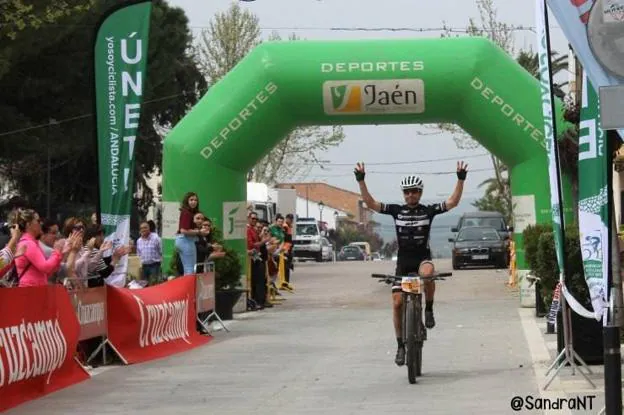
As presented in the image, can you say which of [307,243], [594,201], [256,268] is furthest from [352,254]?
[594,201]

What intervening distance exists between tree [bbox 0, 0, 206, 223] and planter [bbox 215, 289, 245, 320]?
16.4 metres

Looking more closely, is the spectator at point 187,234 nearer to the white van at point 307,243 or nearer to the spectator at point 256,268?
the spectator at point 256,268

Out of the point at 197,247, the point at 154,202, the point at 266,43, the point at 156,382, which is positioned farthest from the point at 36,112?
the point at 156,382

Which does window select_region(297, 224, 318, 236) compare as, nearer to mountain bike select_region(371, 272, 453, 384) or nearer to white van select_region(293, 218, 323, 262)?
white van select_region(293, 218, 323, 262)

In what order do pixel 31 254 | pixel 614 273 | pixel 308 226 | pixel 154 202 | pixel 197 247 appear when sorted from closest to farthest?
pixel 614 273 < pixel 31 254 < pixel 197 247 < pixel 154 202 < pixel 308 226

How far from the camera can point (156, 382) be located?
1309 centimetres

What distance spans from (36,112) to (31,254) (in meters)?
30.9

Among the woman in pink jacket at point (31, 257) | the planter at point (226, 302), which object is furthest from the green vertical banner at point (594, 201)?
the planter at point (226, 302)

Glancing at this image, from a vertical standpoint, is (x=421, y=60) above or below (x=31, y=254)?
above

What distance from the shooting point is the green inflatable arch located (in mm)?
23125

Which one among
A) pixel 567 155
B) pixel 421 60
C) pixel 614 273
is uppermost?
pixel 421 60

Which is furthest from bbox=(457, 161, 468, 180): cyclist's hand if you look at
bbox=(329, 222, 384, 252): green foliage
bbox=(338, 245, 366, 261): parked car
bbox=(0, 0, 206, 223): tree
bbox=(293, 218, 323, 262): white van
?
bbox=(329, 222, 384, 252): green foliage

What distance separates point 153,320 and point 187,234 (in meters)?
3.67

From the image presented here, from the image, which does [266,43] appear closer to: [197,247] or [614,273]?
[197,247]
